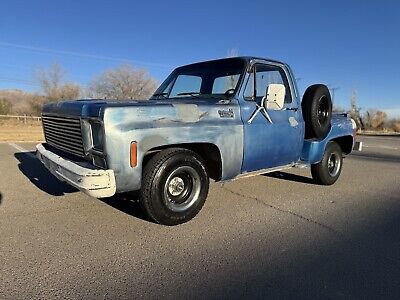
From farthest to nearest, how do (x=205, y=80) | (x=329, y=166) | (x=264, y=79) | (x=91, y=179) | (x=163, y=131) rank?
(x=329, y=166)
(x=205, y=80)
(x=264, y=79)
(x=163, y=131)
(x=91, y=179)

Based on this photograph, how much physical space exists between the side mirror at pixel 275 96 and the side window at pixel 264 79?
18 cm

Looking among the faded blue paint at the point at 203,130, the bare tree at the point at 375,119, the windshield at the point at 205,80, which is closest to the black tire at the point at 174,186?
the faded blue paint at the point at 203,130

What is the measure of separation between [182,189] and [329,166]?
144 inches

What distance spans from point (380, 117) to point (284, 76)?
55582 mm

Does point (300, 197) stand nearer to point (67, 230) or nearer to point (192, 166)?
point (192, 166)

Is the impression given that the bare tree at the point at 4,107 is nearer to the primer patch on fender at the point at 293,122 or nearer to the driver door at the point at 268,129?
the driver door at the point at 268,129

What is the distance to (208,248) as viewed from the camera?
3.62 metres

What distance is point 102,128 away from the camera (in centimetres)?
352

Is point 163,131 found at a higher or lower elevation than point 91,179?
higher

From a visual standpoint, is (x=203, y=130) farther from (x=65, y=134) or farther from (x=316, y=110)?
(x=316, y=110)

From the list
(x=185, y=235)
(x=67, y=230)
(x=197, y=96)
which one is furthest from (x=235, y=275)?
(x=197, y=96)

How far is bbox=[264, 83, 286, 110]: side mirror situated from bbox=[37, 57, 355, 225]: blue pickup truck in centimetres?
1

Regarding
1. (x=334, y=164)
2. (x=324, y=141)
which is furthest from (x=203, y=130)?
(x=334, y=164)

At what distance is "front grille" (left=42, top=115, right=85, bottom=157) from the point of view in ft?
13.1
